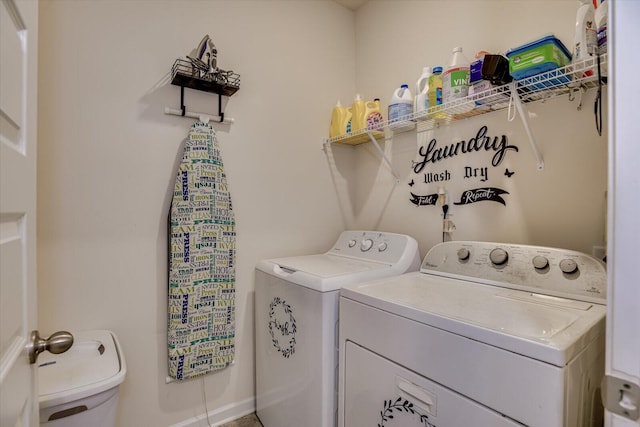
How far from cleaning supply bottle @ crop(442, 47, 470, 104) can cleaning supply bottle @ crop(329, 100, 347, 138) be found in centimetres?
76

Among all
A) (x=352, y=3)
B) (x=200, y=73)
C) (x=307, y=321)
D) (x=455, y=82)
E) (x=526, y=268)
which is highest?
(x=352, y=3)

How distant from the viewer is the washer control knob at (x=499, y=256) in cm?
129

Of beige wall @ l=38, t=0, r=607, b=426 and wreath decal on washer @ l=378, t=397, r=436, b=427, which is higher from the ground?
beige wall @ l=38, t=0, r=607, b=426

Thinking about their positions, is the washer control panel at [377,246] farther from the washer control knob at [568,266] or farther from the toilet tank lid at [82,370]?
the toilet tank lid at [82,370]

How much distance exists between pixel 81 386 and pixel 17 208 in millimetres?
836

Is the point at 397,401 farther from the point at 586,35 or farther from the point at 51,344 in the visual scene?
the point at 586,35

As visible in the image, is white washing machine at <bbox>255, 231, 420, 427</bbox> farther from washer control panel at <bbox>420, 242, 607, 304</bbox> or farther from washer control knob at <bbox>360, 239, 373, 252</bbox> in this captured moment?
washer control panel at <bbox>420, 242, 607, 304</bbox>

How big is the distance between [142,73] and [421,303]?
1656mm

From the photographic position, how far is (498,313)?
3.08ft

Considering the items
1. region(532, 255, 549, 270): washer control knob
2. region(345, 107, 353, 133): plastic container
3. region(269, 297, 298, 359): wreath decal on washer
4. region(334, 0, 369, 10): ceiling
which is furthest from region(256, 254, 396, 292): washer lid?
region(334, 0, 369, 10): ceiling

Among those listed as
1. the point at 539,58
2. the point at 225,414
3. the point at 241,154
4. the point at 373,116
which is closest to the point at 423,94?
the point at 373,116

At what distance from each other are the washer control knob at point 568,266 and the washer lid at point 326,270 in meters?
0.65

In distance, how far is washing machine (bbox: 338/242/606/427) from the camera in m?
0.74

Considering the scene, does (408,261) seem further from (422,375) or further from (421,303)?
(422,375)
